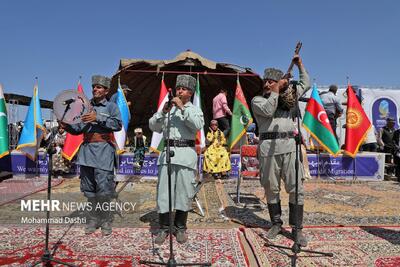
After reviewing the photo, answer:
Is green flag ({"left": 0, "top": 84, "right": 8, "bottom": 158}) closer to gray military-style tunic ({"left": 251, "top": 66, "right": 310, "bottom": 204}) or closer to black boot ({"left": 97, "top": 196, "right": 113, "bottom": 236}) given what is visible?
black boot ({"left": 97, "top": 196, "right": 113, "bottom": 236})

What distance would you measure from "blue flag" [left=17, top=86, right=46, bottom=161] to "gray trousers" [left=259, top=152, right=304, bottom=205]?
6937 mm

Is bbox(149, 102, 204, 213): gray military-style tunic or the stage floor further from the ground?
bbox(149, 102, 204, 213): gray military-style tunic

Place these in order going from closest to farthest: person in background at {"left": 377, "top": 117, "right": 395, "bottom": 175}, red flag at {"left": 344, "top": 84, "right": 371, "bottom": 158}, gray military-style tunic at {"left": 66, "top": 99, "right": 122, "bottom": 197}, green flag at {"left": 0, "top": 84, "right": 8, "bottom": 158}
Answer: gray military-style tunic at {"left": 66, "top": 99, "right": 122, "bottom": 197} < green flag at {"left": 0, "top": 84, "right": 8, "bottom": 158} < red flag at {"left": 344, "top": 84, "right": 371, "bottom": 158} < person in background at {"left": 377, "top": 117, "right": 395, "bottom": 175}

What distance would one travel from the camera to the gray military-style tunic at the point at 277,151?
3725 millimetres

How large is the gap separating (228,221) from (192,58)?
6.36 meters

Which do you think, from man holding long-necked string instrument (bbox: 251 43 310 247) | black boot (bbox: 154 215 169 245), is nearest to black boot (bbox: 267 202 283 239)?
man holding long-necked string instrument (bbox: 251 43 310 247)

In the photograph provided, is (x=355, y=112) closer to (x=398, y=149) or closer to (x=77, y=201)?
(x=398, y=149)

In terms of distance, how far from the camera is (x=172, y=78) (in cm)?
1157

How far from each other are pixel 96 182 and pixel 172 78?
8.03 m

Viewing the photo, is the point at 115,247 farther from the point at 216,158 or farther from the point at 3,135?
the point at 3,135

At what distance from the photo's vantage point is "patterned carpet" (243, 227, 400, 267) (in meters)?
3.07

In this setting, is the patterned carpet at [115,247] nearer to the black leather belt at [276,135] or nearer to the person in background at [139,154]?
the black leather belt at [276,135]

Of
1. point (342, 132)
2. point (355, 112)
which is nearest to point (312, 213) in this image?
point (355, 112)

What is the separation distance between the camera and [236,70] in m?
10.3
